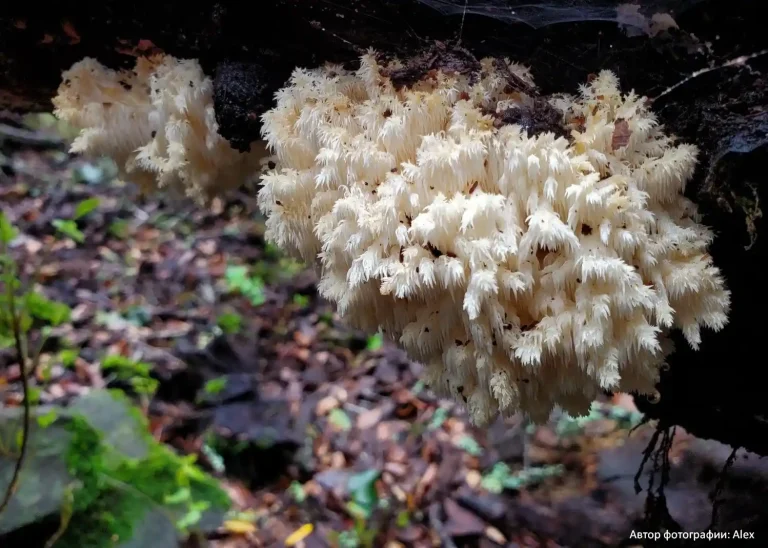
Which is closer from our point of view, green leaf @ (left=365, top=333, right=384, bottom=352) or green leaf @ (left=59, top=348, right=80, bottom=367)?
green leaf @ (left=59, top=348, right=80, bottom=367)

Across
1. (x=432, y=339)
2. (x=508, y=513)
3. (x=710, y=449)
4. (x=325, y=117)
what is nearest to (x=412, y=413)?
(x=508, y=513)

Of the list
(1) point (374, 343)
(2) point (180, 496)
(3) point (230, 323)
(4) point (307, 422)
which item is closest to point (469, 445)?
(4) point (307, 422)

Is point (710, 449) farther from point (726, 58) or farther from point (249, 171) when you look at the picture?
point (249, 171)

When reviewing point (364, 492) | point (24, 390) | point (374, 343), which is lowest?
point (364, 492)

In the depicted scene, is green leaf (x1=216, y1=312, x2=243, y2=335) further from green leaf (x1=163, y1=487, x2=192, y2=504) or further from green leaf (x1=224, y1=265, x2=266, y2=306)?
green leaf (x1=163, y1=487, x2=192, y2=504)

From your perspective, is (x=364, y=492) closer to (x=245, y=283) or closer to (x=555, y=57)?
(x=245, y=283)

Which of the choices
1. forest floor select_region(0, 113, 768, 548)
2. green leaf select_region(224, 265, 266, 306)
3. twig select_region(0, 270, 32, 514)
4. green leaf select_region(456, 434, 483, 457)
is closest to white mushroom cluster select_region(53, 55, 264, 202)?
forest floor select_region(0, 113, 768, 548)

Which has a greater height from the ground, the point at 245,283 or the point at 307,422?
the point at 245,283
